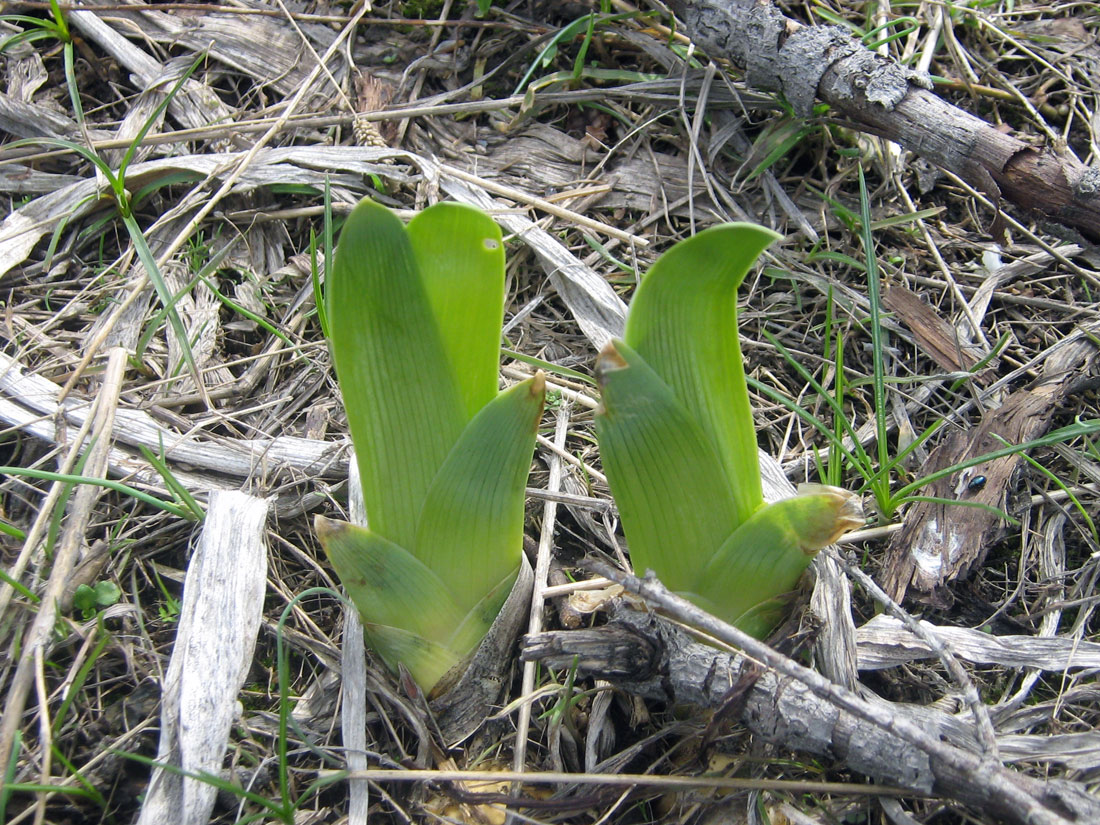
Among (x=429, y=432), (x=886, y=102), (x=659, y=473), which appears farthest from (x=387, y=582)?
(x=886, y=102)

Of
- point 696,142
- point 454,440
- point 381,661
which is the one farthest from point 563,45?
point 381,661

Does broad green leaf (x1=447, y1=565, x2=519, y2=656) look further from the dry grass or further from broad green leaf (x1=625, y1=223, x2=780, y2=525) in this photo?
broad green leaf (x1=625, y1=223, x2=780, y2=525)

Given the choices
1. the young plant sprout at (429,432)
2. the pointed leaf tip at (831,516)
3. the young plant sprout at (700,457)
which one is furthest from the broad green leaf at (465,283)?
the pointed leaf tip at (831,516)

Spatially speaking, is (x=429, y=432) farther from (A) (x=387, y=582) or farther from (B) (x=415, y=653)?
(B) (x=415, y=653)

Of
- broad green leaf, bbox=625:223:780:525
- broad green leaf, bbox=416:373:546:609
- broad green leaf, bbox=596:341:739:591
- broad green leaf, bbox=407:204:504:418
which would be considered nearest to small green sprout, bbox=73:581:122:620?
broad green leaf, bbox=416:373:546:609

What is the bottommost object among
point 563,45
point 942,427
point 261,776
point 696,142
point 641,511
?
point 261,776

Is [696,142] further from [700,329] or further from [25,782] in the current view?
[25,782]
